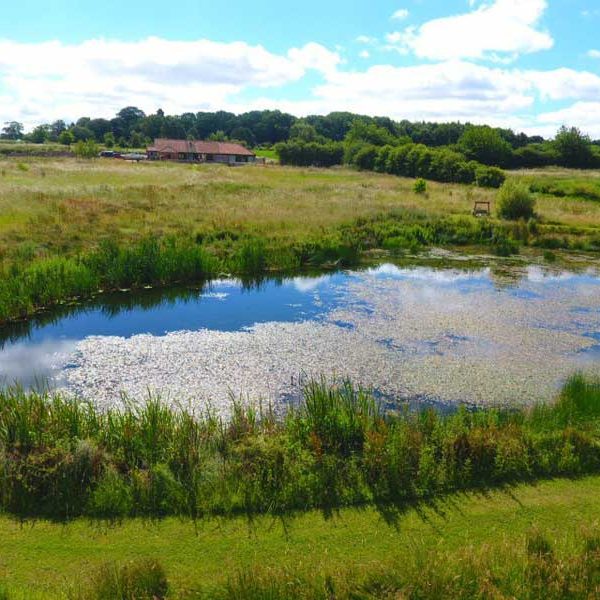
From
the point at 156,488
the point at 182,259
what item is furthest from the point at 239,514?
the point at 182,259

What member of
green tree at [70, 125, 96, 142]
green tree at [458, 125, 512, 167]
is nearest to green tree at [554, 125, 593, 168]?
green tree at [458, 125, 512, 167]

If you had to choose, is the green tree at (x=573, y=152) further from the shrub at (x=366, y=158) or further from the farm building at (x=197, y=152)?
the farm building at (x=197, y=152)

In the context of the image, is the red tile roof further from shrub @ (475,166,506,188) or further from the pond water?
the pond water

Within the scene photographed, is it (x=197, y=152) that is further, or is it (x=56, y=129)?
(x=56, y=129)

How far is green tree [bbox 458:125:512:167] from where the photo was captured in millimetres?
70062

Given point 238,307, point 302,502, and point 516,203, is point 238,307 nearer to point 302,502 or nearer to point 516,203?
point 302,502

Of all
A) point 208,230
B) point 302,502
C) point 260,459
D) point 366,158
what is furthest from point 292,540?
point 366,158

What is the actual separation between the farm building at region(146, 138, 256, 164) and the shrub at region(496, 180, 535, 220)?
65.0m

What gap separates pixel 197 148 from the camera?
306 ft

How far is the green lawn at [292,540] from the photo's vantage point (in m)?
6.30

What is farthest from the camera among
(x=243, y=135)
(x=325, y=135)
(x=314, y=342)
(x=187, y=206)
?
(x=325, y=135)

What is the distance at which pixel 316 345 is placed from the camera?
1473 centimetres

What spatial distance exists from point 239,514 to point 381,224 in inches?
985

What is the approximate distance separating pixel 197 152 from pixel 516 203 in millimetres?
68374
